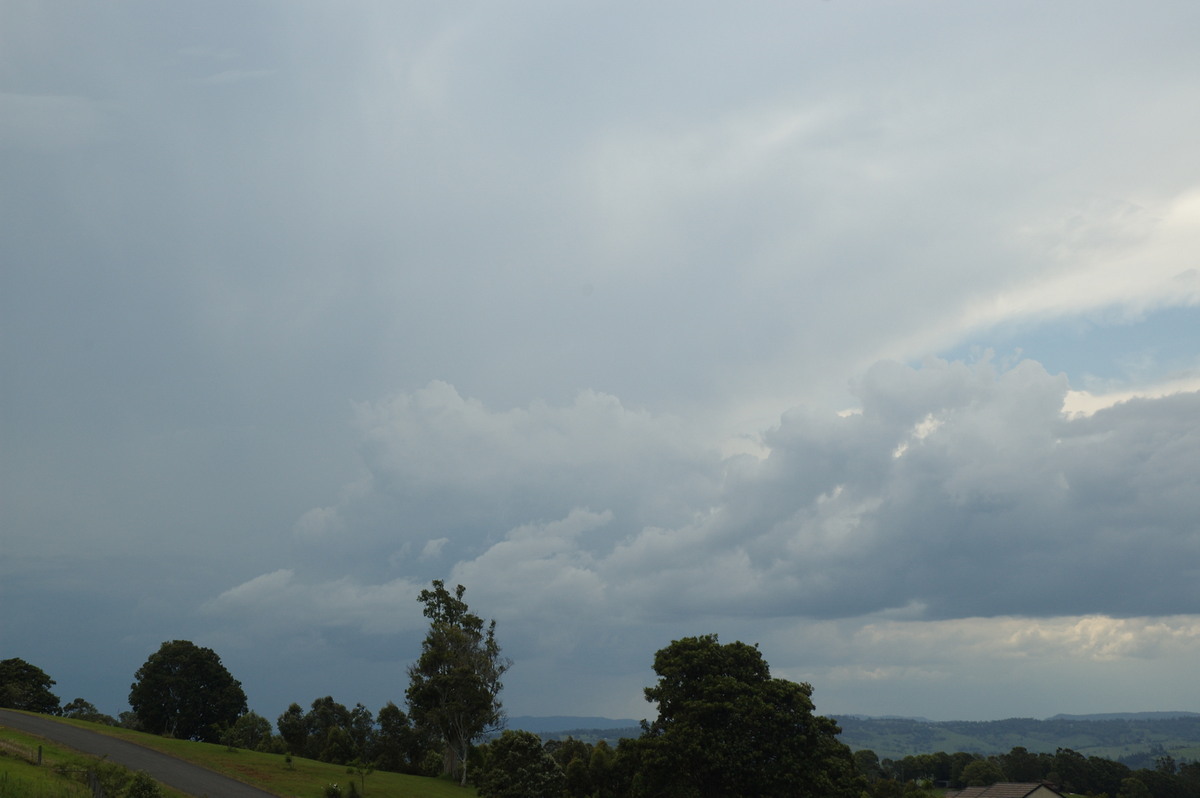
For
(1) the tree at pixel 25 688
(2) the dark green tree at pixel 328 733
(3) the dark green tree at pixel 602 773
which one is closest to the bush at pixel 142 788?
(3) the dark green tree at pixel 602 773

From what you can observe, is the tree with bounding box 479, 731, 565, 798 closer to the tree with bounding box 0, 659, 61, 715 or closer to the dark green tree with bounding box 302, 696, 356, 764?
the dark green tree with bounding box 302, 696, 356, 764

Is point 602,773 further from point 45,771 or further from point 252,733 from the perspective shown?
point 252,733

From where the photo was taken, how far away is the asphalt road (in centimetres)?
5184

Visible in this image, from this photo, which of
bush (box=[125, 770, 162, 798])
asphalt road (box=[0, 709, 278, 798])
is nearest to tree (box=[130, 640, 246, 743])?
asphalt road (box=[0, 709, 278, 798])

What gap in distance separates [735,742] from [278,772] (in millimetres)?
35583

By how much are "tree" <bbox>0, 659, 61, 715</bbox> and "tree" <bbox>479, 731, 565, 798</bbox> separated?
64.5 meters

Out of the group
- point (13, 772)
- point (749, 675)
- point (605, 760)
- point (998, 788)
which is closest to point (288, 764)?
point (605, 760)

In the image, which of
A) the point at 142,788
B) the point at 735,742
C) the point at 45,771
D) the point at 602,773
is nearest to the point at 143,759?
the point at 45,771

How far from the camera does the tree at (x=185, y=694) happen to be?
310ft

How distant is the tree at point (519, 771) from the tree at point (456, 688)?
18.6 metres

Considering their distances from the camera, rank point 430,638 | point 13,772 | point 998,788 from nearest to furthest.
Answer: point 13,772 < point 430,638 < point 998,788

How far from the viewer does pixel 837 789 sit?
54344 millimetres

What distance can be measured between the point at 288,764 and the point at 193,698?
36.3 meters

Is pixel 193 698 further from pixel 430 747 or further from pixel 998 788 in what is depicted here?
pixel 998 788
